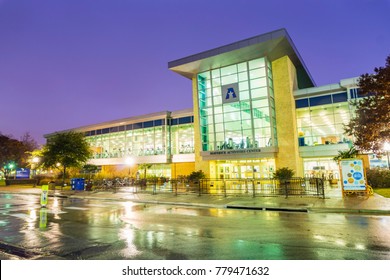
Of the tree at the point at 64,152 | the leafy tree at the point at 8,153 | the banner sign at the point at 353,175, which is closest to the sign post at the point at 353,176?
the banner sign at the point at 353,175

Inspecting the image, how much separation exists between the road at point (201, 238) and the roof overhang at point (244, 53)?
20188 mm

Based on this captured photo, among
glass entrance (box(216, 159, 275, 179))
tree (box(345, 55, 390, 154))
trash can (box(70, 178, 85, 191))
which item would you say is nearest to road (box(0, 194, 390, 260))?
tree (box(345, 55, 390, 154))

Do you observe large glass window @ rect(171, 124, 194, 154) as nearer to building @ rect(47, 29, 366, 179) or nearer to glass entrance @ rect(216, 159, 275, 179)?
building @ rect(47, 29, 366, 179)

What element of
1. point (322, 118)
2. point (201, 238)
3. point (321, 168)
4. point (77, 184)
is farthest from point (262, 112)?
point (201, 238)

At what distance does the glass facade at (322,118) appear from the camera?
27500mm

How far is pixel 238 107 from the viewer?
29.2m

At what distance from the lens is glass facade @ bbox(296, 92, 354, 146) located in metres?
27.5

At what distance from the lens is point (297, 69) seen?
3325 centimetres

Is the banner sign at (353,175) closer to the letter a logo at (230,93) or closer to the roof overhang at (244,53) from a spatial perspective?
the roof overhang at (244,53)

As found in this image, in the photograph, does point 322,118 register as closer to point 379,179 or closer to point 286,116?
point 286,116

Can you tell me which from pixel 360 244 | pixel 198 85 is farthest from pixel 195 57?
pixel 360 244

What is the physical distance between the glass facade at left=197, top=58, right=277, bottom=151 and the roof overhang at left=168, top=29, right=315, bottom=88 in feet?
3.35

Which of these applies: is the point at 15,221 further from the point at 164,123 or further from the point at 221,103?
the point at 164,123

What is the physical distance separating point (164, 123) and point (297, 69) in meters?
21.4
